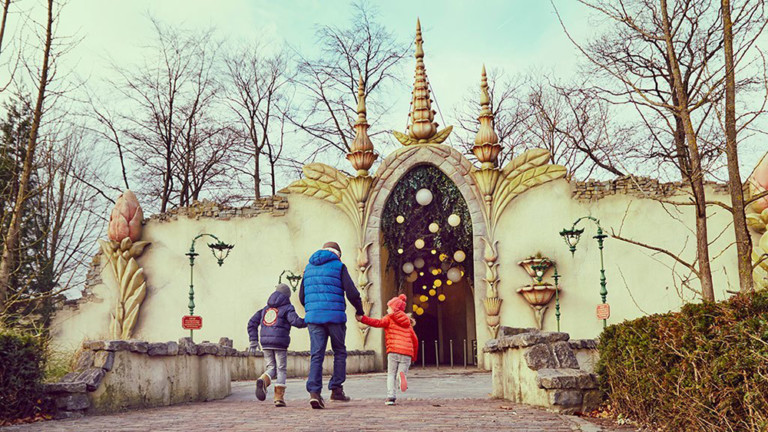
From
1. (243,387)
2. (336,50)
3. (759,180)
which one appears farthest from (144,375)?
(336,50)

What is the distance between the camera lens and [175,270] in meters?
21.4

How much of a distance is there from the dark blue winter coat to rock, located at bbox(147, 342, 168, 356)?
1951mm

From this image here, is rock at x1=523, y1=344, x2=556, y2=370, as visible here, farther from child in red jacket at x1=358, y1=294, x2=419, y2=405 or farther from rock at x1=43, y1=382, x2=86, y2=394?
rock at x1=43, y1=382, x2=86, y2=394

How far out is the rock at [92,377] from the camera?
25.7 ft

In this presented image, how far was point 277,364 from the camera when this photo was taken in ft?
29.9

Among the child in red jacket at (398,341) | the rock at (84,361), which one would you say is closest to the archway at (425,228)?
the child in red jacket at (398,341)

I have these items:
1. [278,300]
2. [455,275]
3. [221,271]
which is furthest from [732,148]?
[221,271]

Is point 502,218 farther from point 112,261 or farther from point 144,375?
point 144,375

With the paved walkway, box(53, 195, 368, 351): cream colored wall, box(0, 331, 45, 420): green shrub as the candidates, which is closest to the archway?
box(53, 195, 368, 351): cream colored wall

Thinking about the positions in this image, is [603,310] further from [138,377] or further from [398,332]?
[138,377]

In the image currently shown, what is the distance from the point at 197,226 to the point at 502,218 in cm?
860

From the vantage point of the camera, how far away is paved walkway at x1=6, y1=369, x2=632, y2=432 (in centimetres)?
631

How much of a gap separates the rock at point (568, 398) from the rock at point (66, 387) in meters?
4.79

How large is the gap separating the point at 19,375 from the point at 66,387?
541mm
